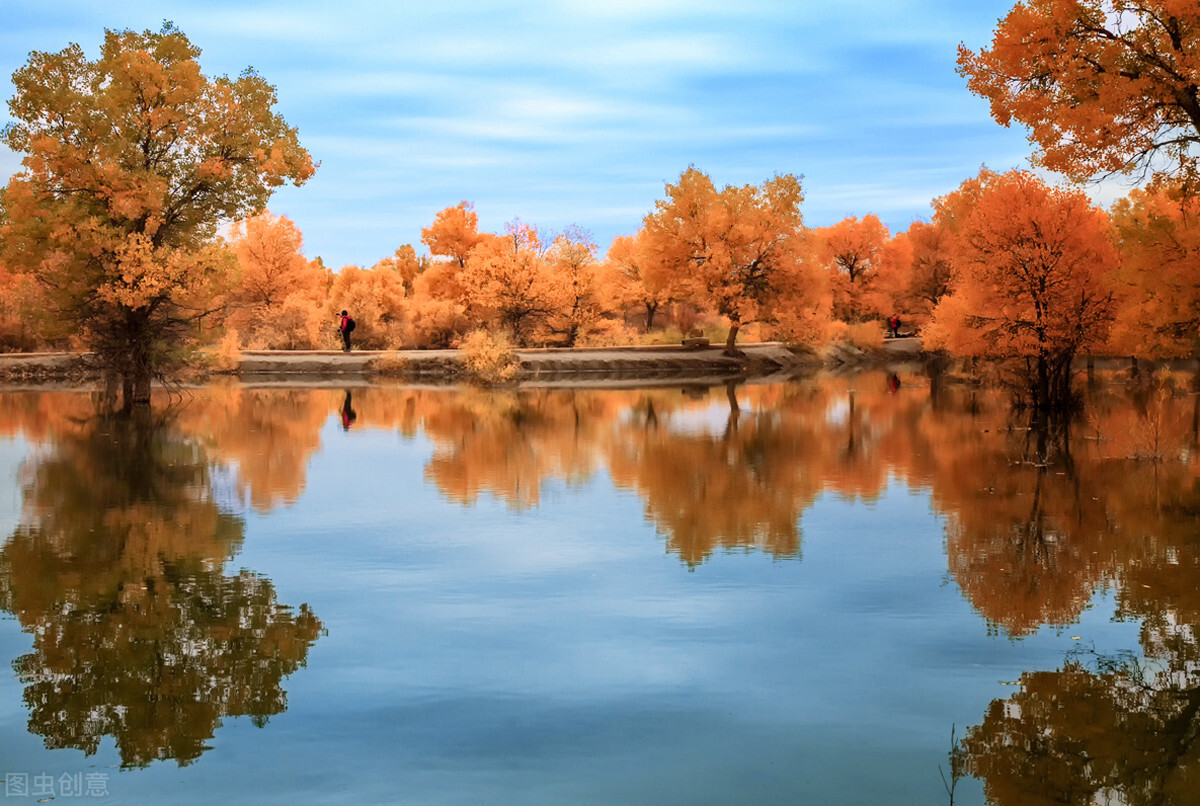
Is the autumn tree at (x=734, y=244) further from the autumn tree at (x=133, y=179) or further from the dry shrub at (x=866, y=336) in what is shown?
the autumn tree at (x=133, y=179)

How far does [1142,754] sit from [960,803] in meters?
1.30

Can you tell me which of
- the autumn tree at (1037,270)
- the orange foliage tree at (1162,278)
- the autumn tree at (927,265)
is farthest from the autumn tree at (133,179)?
the autumn tree at (927,265)

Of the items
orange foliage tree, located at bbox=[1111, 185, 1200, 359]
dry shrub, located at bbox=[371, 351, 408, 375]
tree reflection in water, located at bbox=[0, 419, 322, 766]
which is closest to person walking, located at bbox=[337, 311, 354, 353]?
dry shrub, located at bbox=[371, 351, 408, 375]

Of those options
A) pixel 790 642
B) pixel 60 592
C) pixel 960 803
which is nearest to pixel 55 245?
pixel 60 592

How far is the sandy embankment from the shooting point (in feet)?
163

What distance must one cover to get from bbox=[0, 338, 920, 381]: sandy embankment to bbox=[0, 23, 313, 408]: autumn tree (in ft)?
63.3

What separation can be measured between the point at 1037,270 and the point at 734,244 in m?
26.3

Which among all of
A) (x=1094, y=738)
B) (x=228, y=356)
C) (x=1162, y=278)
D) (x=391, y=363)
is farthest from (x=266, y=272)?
(x=1094, y=738)

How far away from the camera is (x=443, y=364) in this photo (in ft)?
171

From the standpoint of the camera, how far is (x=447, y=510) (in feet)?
46.5

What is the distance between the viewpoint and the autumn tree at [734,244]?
50250 mm

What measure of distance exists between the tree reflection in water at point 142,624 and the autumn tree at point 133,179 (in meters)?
14.7

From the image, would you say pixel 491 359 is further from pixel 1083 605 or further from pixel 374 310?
pixel 1083 605

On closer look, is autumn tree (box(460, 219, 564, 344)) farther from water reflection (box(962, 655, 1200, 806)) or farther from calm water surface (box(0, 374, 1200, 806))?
water reflection (box(962, 655, 1200, 806))
